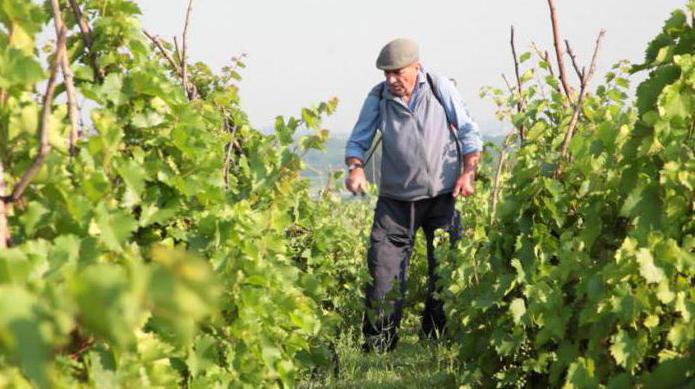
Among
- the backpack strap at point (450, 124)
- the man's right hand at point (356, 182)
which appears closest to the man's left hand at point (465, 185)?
the backpack strap at point (450, 124)

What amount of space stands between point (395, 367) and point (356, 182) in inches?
48.8

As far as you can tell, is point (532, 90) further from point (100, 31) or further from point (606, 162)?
point (100, 31)

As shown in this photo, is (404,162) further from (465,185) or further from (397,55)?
(397,55)

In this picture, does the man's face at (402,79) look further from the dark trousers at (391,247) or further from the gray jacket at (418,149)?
the dark trousers at (391,247)

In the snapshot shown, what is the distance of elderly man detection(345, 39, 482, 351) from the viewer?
465 cm

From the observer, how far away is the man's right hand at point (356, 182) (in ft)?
15.4

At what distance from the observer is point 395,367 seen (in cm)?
455

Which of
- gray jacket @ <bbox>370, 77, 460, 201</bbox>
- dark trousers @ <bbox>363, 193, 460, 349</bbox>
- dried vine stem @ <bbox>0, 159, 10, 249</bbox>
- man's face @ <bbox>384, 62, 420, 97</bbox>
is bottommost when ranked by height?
dark trousers @ <bbox>363, 193, 460, 349</bbox>

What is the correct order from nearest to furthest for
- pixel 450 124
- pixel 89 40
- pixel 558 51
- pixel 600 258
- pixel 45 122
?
pixel 45 122 → pixel 89 40 → pixel 600 258 → pixel 558 51 → pixel 450 124

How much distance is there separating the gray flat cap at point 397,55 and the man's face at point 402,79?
0.17ft

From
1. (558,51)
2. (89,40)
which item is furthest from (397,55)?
(89,40)

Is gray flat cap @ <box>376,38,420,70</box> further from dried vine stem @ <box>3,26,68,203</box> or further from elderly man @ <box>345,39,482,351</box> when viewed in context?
dried vine stem @ <box>3,26,68,203</box>

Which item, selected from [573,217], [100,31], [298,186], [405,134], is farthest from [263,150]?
[405,134]

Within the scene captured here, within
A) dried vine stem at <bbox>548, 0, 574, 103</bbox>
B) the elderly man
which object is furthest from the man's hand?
dried vine stem at <bbox>548, 0, 574, 103</bbox>
